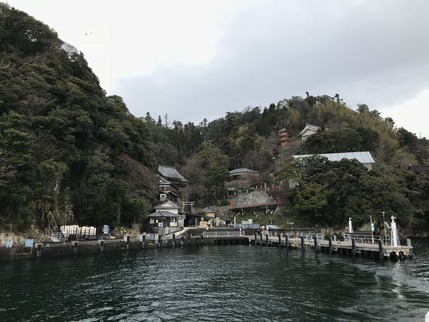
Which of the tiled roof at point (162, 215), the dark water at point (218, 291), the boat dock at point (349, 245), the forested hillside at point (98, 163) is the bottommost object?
the dark water at point (218, 291)

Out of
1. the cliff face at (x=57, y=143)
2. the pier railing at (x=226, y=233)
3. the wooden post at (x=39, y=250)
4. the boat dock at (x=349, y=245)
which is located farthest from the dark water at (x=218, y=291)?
the pier railing at (x=226, y=233)

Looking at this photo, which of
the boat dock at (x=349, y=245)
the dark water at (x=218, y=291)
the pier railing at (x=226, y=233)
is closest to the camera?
the dark water at (x=218, y=291)

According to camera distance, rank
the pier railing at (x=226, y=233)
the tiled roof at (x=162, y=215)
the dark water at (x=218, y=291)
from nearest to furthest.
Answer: the dark water at (x=218, y=291) < the pier railing at (x=226, y=233) < the tiled roof at (x=162, y=215)

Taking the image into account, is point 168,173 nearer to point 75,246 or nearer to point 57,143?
point 57,143

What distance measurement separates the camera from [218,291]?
635 inches

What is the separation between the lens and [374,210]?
39.5 meters

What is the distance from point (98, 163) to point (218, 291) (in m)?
28.0

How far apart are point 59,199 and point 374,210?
3678 centimetres

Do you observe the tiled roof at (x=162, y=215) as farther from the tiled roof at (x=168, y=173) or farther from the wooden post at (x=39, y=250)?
the wooden post at (x=39, y=250)

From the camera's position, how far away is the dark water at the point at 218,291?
1227cm

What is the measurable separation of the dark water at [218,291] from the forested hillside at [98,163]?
8679mm

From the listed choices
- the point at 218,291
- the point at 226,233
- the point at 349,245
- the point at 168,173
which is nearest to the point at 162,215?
the point at 226,233

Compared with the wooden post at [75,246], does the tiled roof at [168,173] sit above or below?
above

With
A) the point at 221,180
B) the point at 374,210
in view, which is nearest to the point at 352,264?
the point at 374,210
